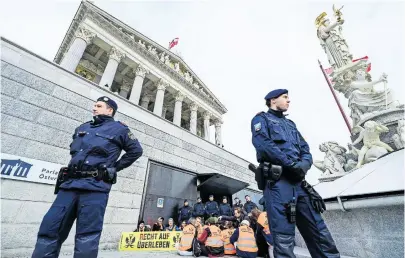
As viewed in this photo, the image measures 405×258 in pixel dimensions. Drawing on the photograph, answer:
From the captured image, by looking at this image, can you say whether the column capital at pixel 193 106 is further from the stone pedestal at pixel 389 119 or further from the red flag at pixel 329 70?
the stone pedestal at pixel 389 119

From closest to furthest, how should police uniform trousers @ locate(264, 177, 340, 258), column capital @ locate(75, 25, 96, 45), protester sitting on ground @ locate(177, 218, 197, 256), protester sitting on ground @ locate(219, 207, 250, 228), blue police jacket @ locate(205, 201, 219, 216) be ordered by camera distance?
police uniform trousers @ locate(264, 177, 340, 258) < protester sitting on ground @ locate(177, 218, 197, 256) < protester sitting on ground @ locate(219, 207, 250, 228) < blue police jacket @ locate(205, 201, 219, 216) < column capital @ locate(75, 25, 96, 45)

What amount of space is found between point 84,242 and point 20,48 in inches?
289

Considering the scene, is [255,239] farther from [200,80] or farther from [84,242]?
[200,80]

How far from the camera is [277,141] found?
2.32 m

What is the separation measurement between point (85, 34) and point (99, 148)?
21.1 metres

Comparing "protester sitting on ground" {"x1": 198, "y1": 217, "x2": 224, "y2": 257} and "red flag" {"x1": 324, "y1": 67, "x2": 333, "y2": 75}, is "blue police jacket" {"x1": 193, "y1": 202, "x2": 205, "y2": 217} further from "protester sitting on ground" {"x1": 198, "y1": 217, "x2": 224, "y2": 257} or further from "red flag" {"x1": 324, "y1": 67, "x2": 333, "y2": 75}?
"red flag" {"x1": 324, "y1": 67, "x2": 333, "y2": 75}

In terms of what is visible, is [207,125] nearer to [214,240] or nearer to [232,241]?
[232,241]

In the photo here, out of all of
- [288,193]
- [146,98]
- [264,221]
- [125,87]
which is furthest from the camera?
[146,98]

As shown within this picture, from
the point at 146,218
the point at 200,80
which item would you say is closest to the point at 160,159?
the point at 146,218

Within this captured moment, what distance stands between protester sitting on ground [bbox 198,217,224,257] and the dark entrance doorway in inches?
122

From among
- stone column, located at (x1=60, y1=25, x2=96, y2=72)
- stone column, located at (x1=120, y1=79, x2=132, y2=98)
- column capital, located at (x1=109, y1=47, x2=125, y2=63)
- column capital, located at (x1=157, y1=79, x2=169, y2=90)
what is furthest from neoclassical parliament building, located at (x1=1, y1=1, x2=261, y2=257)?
column capital, located at (x1=157, y1=79, x2=169, y2=90)

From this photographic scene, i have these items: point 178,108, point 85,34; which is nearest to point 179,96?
point 178,108

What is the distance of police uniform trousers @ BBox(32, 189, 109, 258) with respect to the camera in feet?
6.57

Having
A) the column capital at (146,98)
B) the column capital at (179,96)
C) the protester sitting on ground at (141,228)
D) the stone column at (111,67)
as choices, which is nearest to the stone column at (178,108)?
the column capital at (179,96)
